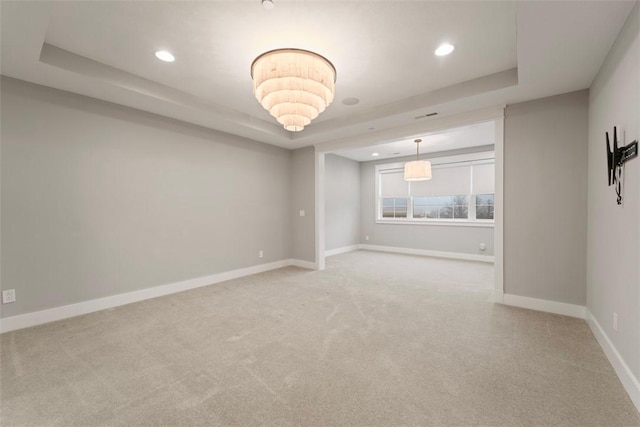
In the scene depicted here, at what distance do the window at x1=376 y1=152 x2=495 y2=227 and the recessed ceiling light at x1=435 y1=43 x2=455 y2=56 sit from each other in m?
4.66

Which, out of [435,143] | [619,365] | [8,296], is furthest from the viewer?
[435,143]

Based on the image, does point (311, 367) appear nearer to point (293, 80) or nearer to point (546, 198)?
point (293, 80)

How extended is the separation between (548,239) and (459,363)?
2103 millimetres

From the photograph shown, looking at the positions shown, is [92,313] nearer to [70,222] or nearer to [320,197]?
[70,222]

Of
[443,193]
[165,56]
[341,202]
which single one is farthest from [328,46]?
[443,193]

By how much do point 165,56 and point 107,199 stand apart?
1929mm

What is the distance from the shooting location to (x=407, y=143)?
20.0ft

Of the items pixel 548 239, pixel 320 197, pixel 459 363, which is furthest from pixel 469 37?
pixel 320 197

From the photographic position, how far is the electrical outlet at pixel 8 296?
8.84 ft

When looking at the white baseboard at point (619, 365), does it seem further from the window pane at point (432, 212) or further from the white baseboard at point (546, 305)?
the window pane at point (432, 212)

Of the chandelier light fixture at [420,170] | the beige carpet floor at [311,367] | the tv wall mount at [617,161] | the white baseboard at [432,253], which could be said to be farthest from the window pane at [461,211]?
the tv wall mount at [617,161]

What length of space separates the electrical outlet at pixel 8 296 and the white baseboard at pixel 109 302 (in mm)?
172

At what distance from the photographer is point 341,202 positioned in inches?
304

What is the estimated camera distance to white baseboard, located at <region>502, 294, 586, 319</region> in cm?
301
